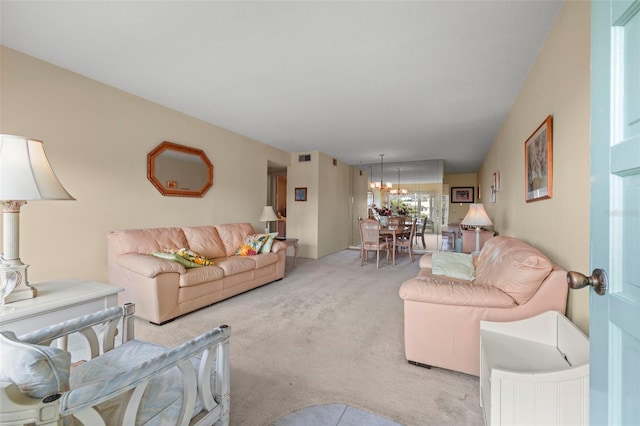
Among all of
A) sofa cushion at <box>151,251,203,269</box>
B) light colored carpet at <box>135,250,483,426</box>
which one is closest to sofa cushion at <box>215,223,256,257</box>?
light colored carpet at <box>135,250,483,426</box>

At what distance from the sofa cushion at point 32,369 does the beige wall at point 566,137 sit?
2190mm

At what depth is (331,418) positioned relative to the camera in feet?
4.81

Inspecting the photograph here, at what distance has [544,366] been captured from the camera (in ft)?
4.28

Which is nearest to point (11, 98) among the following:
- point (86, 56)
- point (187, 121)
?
point (86, 56)

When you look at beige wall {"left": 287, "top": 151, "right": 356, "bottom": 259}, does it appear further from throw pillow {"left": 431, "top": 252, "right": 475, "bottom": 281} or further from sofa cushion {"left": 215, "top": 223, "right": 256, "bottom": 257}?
throw pillow {"left": 431, "top": 252, "right": 475, "bottom": 281}

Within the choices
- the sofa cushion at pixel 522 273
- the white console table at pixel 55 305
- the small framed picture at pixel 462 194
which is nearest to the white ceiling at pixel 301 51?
the sofa cushion at pixel 522 273

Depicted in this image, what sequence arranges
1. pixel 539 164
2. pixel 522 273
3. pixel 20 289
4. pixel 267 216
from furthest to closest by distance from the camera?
1. pixel 267 216
2. pixel 539 164
3. pixel 522 273
4. pixel 20 289

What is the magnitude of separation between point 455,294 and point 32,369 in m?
1.96

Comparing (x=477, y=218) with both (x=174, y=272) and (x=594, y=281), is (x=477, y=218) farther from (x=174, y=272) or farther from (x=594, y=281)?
(x=174, y=272)

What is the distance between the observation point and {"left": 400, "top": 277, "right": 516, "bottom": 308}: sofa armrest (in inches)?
68.3

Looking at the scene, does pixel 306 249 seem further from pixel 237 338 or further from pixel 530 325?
pixel 530 325

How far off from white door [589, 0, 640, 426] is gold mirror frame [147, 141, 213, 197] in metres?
4.02

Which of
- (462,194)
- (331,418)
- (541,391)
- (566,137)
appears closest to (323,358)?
(331,418)

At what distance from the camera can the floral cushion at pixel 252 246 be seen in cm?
406
